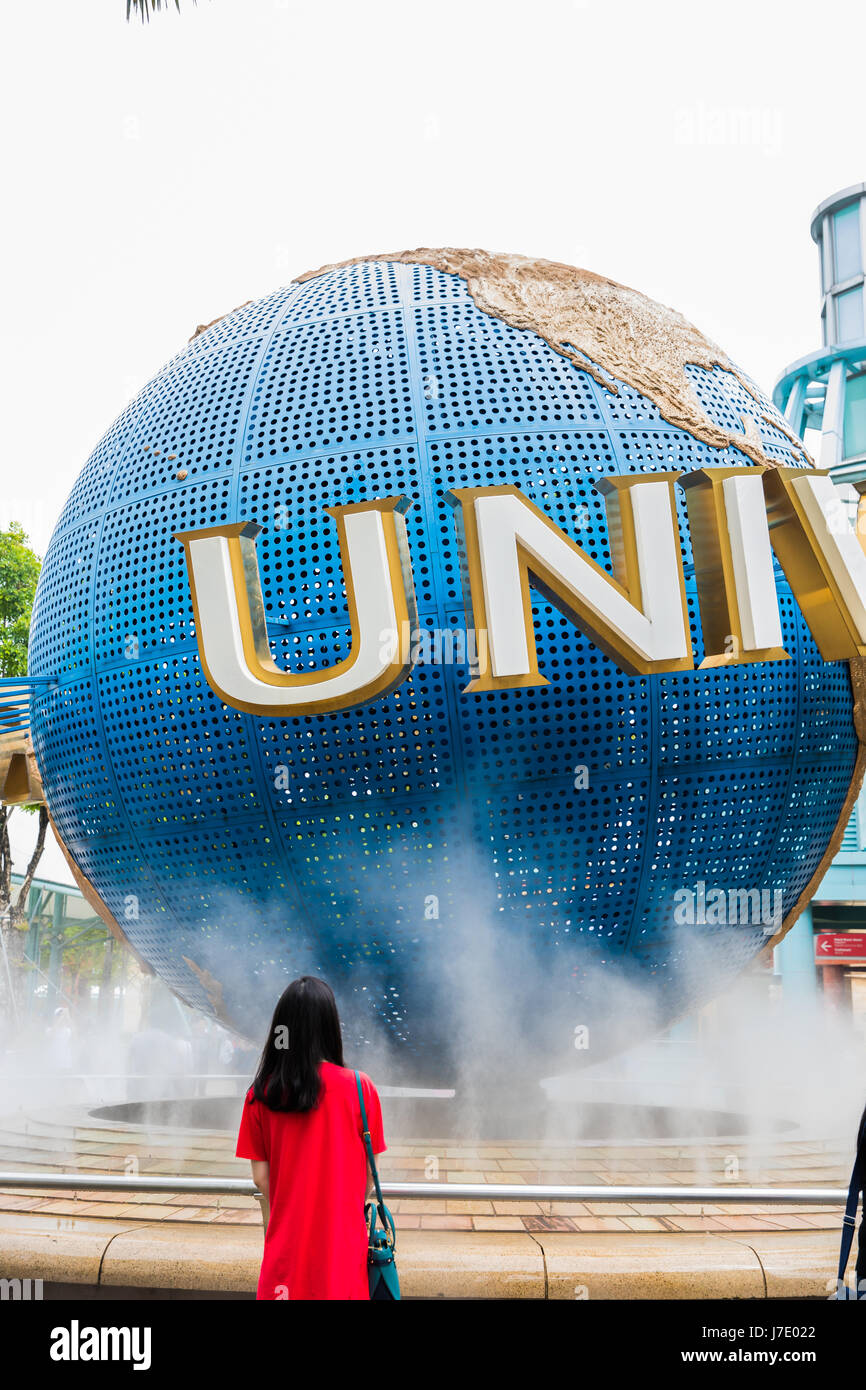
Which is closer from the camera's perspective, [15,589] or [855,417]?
[15,589]

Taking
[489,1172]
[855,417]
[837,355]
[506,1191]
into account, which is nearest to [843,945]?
[855,417]

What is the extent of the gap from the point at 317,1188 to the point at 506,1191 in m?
2.07

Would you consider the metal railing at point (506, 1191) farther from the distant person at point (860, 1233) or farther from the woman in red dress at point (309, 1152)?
the woman in red dress at point (309, 1152)

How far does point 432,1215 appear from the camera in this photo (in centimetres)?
550

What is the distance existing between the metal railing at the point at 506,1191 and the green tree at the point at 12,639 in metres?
19.6

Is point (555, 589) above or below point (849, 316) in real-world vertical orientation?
below

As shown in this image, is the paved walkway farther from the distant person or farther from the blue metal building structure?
the blue metal building structure

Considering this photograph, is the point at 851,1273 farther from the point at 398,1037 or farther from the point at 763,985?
the point at 763,985

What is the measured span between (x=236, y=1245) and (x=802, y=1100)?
756 centimetres

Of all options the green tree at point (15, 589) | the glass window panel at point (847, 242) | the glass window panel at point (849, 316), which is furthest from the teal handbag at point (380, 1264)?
the glass window panel at point (847, 242)

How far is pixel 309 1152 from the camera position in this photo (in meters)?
3.47

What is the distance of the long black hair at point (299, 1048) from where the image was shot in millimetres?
3508

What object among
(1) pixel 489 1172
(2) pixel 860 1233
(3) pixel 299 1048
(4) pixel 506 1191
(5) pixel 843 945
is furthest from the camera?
(5) pixel 843 945

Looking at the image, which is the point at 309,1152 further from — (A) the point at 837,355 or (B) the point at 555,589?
(A) the point at 837,355
